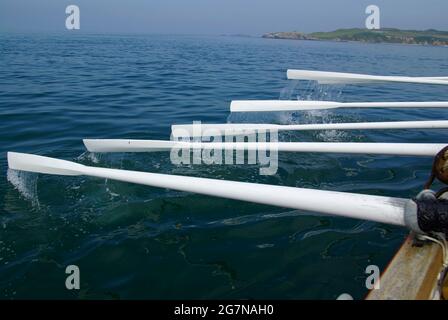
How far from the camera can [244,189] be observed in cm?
275

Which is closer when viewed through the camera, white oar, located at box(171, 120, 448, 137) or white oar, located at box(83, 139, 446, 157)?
white oar, located at box(83, 139, 446, 157)

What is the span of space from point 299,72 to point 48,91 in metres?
8.42

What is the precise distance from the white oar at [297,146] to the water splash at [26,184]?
3.09ft

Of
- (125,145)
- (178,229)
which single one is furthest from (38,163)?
(178,229)

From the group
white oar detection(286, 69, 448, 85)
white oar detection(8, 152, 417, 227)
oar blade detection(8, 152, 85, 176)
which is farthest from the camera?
white oar detection(286, 69, 448, 85)

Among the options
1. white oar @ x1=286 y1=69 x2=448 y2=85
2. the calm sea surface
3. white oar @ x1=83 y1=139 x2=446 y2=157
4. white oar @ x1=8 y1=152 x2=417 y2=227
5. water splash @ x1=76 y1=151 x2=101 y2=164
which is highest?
white oar @ x1=286 y1=69 x2=448 y2=85

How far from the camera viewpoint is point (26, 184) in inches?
186

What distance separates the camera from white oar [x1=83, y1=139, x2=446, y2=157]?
3836mm

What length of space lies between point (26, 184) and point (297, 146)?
354 centimetres

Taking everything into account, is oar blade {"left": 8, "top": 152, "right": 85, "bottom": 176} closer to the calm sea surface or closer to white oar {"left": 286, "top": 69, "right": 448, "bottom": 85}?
the calm sea surface

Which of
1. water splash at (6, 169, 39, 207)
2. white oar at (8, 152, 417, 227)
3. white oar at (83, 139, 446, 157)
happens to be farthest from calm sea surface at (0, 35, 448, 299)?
white oar at (8, 152, 417, 227)

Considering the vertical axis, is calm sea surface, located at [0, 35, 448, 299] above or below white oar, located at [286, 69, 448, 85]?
below

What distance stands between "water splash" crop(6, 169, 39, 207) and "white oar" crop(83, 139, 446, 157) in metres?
0.94

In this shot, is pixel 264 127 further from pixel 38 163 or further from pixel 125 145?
pixel 38 163
